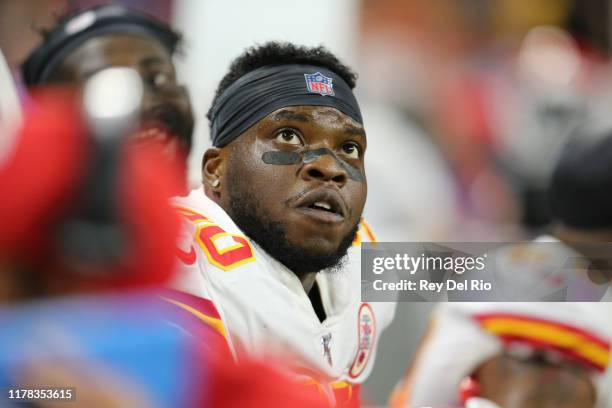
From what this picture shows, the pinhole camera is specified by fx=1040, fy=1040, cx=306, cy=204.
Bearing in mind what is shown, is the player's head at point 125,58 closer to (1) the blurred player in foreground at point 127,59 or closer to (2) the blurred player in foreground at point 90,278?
(1) the blurred player in foreground at point 127,59

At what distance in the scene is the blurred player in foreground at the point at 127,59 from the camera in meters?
1.17

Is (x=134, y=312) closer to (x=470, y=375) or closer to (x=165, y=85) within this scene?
(x=165, y=85)

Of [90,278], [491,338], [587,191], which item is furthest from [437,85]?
[90,278]

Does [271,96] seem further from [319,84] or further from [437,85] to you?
[437,85]

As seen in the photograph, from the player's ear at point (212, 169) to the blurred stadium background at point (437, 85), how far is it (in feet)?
0.05

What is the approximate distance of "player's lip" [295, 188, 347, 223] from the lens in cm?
110

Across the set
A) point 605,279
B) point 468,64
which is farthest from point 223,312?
point 468,64

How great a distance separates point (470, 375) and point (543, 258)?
0.17 metres

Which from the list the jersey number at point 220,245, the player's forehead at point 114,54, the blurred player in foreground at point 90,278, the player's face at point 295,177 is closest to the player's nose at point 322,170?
the player's face at point 295,177

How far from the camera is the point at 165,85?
3.94 ft

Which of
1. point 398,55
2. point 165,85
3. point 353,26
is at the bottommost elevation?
point 165,85

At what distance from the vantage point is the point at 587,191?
4.47 feet

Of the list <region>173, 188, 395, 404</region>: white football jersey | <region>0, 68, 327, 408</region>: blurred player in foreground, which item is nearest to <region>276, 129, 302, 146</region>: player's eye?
<region>173, 188, 395, 404</region>: white football jersey

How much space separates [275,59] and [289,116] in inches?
3.1
